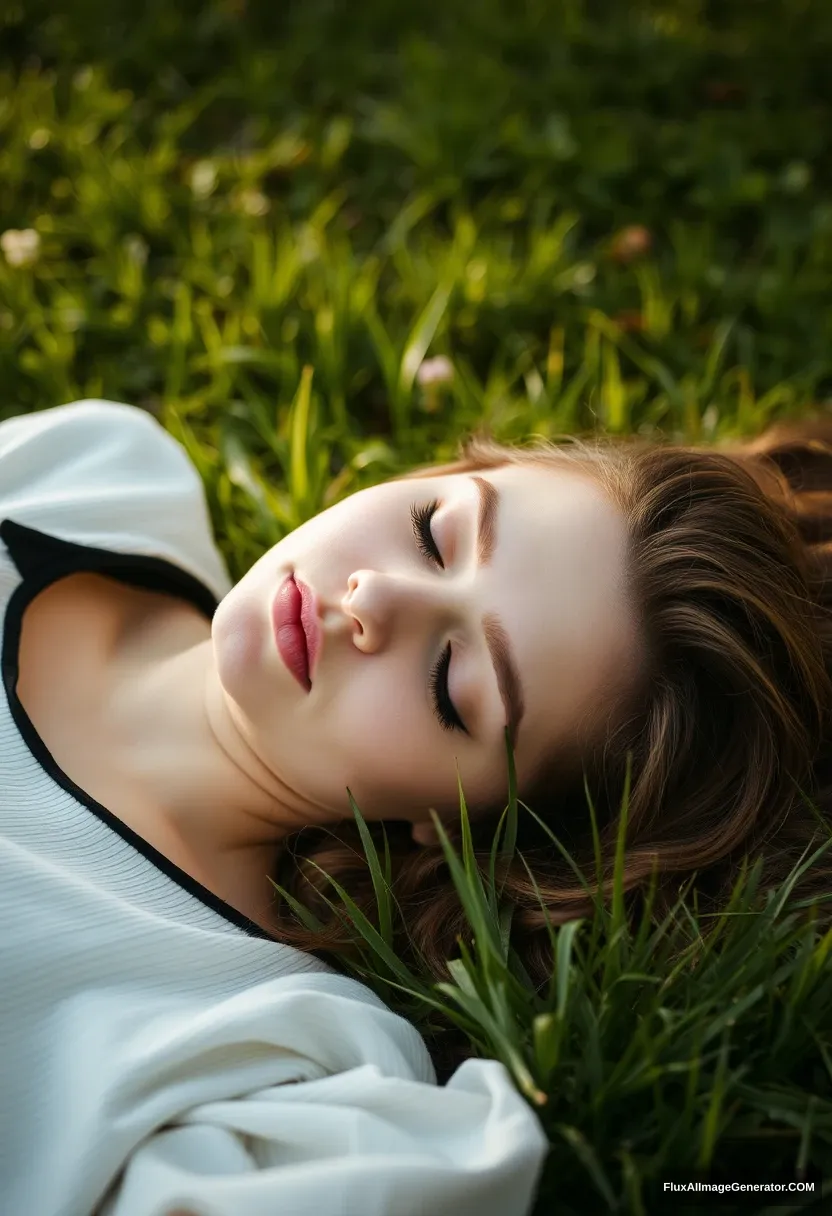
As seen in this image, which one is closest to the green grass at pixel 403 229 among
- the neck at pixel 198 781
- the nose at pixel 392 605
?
the neck at pixel 198 781

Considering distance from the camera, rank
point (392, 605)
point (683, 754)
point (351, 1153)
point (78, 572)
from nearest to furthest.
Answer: point (351, 1153), point (392, 605), point (683, 754), point (78, 572)

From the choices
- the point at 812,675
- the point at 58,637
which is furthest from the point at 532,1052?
the point at 58,637

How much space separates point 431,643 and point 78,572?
0.72 meters

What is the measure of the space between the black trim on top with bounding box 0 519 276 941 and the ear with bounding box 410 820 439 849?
0.94 feet

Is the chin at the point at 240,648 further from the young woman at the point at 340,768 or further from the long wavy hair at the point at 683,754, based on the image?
the long wavy hair at the point at 683,754

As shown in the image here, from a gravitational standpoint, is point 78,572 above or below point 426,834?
A: above

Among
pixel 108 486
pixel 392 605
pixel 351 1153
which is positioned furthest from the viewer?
pixel 108 486

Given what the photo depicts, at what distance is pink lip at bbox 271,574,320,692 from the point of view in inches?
62.8

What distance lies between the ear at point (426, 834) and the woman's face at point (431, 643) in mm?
23

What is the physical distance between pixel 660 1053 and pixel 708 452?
103cm

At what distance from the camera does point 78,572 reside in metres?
1.94

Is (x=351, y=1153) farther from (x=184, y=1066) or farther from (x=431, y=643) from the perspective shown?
(x=431, y=643)

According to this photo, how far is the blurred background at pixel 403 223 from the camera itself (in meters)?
2.61

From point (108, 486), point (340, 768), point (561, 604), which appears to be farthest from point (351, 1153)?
point (108, 486)
